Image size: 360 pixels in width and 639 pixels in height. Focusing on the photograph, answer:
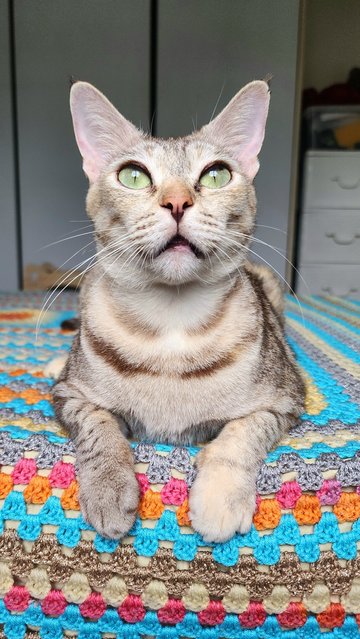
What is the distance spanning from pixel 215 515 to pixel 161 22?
8.25 ft

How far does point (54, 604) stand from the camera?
0.60 meters

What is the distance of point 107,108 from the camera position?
2.55ft

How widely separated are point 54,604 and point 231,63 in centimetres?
247

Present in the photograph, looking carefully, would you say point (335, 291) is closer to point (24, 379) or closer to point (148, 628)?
point (24, 379)

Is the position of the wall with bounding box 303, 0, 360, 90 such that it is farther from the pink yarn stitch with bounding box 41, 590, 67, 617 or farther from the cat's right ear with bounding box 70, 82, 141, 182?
the pink yarn stitch with bounding box 41, 590, 67, 617

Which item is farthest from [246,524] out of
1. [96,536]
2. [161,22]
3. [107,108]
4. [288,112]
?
[161,22]

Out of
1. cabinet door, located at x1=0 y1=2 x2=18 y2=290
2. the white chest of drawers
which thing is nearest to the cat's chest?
the white chest of drawers

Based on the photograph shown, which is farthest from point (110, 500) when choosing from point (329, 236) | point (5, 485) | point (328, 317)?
point (329, 236)

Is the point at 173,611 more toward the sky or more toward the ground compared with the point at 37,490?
more toward the ground

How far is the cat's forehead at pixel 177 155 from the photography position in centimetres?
72

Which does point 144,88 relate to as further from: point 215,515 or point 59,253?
point 215,515

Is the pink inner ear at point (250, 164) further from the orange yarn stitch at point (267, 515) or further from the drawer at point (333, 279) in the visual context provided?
the drawer at point (333, 279)

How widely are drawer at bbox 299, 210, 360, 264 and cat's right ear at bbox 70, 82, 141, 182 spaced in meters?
1.98

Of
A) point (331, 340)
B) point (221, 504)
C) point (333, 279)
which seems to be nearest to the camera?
point (221, 504)
